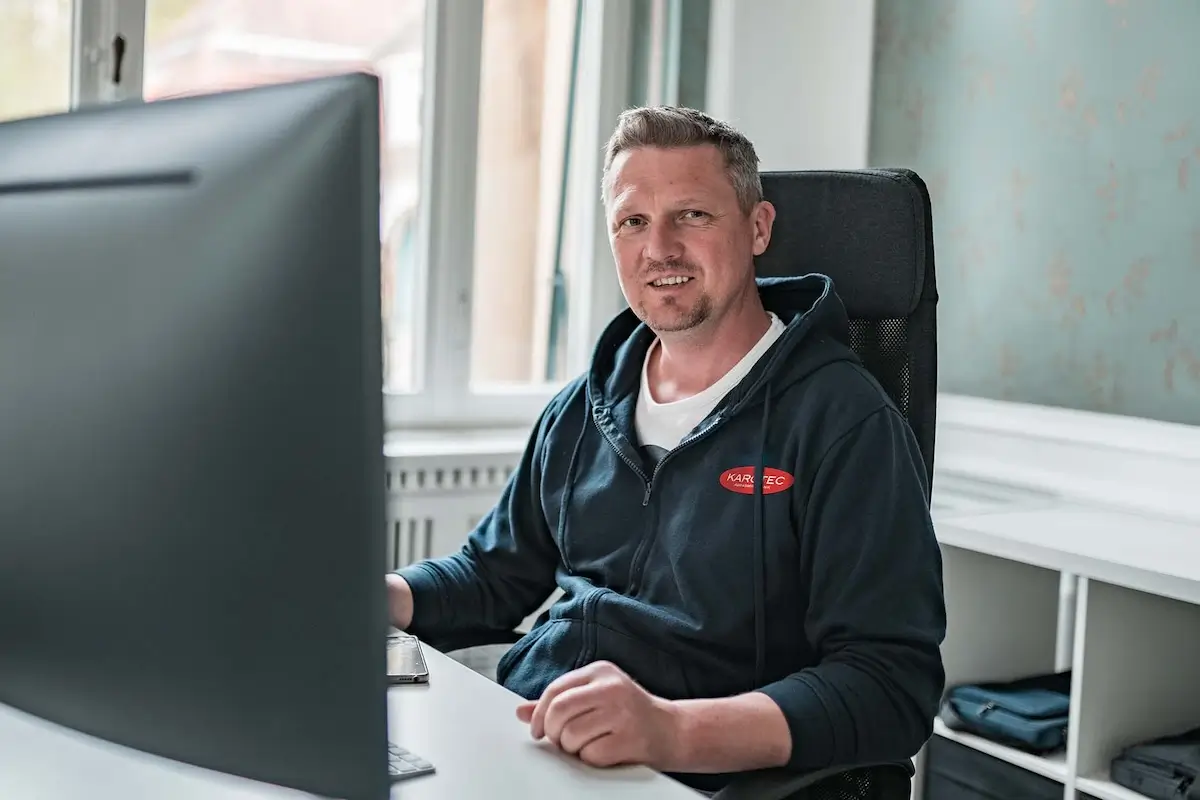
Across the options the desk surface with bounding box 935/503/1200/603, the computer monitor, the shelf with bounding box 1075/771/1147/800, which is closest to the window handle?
the desk surface with bounding box 935/503/1200/603

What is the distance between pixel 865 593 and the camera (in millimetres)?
1369

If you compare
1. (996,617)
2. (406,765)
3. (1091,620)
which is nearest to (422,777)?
(406,765)

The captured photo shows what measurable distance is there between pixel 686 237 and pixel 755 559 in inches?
18.0

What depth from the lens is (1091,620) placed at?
1.91 meters

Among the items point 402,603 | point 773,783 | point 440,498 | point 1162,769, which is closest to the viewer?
point 773,783

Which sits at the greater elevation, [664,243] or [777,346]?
[664,243]

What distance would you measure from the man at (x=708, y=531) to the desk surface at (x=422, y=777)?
1.2 inches

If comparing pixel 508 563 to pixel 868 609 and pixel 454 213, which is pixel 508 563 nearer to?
pixel 868 609

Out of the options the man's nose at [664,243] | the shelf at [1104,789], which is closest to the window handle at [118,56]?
the man's nose at [664,243]

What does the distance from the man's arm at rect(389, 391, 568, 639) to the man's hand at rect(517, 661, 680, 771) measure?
1.91ft

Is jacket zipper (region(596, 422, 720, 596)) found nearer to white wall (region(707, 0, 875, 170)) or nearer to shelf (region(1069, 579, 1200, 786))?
shelf (region(1069, 579, 1200, 786))

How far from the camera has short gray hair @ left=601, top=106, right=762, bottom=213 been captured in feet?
5.49

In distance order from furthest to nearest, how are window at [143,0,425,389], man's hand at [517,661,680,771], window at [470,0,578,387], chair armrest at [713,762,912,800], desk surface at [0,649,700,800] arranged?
1. window at [470,0,578,387]
2. window at [143,0,425,389]
3. chair armrest at [713,762,912,800]
4. man's hand at [517,661,680,771]
5. desk surface at [0,649,700,800]

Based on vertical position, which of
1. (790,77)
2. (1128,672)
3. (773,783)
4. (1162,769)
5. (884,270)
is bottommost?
(1162,769)
